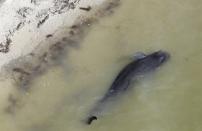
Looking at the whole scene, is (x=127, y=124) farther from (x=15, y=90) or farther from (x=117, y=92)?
(x=15, y=90)

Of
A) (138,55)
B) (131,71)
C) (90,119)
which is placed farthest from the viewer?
(138,55)

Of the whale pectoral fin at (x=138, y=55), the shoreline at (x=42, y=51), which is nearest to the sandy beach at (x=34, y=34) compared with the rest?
the shoreline at (x=42, y=51)

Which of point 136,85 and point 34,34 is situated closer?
point 136,85

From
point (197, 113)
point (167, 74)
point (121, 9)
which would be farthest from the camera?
point (121, 9)

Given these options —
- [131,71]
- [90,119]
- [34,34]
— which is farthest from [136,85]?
[34,34]

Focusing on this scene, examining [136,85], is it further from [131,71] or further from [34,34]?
[34,34]

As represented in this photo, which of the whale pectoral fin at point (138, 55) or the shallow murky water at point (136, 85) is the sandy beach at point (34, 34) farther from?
the whale pectoral fin at point (138, 55)

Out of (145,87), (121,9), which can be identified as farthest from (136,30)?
(145,87)
